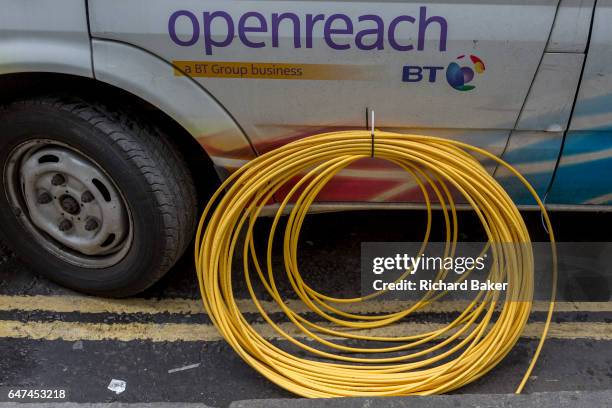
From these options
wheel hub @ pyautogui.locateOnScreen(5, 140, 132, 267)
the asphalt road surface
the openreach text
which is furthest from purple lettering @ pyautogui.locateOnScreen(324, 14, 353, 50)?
the asphalt road surface

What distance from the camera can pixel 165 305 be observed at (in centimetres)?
313

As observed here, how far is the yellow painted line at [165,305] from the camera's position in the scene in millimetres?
3100

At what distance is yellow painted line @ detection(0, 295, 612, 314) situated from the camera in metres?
3.10

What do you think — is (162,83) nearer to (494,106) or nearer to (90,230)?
(90,230)

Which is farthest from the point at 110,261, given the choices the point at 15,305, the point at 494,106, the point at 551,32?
the point at 551,32

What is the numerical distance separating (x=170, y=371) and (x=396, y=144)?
1288 mm

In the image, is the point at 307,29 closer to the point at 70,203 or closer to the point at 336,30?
the point at 336,30

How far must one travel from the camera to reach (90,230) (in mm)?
2912

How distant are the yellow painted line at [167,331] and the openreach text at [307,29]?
1.27 m

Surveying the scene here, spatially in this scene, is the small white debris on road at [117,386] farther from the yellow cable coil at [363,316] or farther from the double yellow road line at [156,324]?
the yellow cable coil at [363,316]

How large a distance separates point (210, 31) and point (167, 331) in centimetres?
133

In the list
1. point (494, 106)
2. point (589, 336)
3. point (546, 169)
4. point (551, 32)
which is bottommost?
point (589, 336)

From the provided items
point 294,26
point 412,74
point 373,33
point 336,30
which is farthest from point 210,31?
point 412,74

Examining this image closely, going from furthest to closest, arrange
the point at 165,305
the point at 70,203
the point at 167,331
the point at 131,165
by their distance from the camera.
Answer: the point at 165,305
the point at 167,331
the point at 70,203
the point at 131,165
